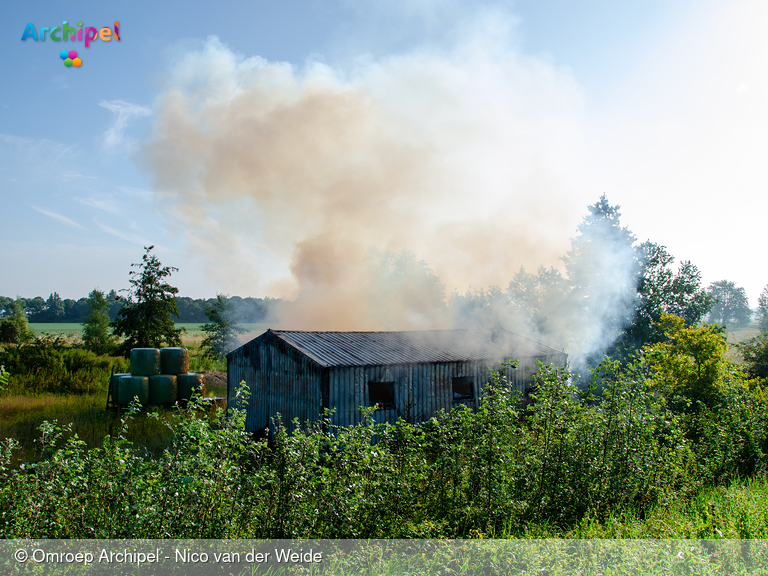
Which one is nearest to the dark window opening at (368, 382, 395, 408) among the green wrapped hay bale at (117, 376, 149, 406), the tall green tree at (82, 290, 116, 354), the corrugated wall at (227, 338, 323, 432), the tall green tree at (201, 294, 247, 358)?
the corrugated wall at (227, 338, 323, 432)

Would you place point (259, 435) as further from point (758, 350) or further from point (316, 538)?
point (758, 350)

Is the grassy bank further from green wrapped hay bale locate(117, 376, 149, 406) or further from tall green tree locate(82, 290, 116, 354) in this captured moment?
tall green tree locate(82, 290, 116, 354)

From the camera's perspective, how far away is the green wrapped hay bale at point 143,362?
20750 mm

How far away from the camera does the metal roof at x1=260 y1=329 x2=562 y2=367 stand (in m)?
15.0

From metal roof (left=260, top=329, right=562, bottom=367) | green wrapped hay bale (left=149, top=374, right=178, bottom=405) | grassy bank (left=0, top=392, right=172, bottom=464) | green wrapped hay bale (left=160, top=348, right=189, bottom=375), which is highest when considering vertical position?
metal roof (left=260, top=329, right=562, bottom=367)

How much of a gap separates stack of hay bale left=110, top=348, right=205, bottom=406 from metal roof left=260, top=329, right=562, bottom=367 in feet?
26.9

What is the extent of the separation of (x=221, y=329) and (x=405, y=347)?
23.9 metres

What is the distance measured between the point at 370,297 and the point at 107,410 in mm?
19721

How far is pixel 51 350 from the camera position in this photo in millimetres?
27172

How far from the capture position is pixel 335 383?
13852 mm

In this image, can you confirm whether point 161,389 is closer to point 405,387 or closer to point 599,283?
point 405,387

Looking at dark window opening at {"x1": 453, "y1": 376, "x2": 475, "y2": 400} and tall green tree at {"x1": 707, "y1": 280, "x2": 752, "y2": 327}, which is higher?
tall green tree at {"x1": 707, "y1": 280, "x2": 752, "y2": 327}

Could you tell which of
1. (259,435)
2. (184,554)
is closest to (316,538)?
(184,554)

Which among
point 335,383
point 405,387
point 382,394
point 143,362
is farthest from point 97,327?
point 405,387
